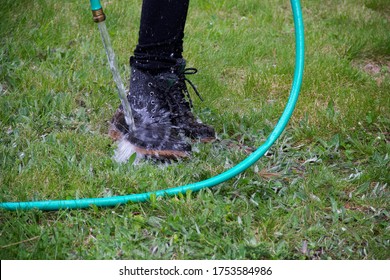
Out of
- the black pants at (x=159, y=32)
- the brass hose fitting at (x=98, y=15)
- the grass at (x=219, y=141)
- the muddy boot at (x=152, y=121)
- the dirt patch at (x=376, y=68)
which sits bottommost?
the dirt patch at (x=376, y=68)

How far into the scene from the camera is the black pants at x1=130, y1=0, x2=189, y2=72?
217 centimetres

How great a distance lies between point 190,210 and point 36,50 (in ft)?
5.46

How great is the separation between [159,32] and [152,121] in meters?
0.36

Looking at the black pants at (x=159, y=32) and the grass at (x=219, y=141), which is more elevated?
the black pants at (x=159, y=32)

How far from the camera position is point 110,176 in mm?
2160

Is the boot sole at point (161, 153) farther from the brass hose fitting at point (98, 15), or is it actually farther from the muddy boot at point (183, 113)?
the brass hose fitting at point (98, 15)

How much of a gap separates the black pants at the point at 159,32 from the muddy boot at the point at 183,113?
77 mm

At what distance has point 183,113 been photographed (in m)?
2.42

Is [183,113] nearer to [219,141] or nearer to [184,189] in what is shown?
[219,141]

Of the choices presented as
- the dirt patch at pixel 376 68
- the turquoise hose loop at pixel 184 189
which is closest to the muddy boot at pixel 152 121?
the turquoise hose loop at pixel 184 189

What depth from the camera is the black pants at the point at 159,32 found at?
2.17 m

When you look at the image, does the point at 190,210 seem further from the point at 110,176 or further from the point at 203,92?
the point at 203,92

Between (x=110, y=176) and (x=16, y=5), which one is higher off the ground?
(x=16, y=5)
